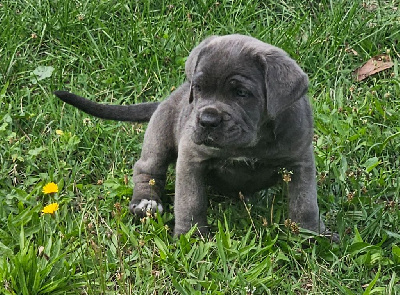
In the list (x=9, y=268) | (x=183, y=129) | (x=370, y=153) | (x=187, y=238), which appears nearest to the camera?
(x=9, y=268)

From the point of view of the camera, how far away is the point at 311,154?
16.6ft

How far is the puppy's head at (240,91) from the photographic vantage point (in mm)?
4582

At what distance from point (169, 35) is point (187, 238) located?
2.64 m

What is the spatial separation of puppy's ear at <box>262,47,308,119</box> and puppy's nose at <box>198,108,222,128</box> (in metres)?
0.30

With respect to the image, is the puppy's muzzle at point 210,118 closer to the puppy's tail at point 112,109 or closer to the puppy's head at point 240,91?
the puppy's head at point 240,91

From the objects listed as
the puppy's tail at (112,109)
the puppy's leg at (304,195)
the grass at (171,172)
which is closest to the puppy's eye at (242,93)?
the puppy's leg at (304,195)

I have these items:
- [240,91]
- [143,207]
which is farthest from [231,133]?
[143,207]

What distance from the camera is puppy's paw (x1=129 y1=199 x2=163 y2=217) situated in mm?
5312

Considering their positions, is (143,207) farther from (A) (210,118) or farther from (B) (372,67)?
(B) (372,67)

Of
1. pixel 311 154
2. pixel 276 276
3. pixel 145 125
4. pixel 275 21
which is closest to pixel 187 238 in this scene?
pixel 276 276

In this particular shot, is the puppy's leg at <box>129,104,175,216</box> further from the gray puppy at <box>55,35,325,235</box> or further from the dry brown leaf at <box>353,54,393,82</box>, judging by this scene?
the dry brown leaf at <box>353,54,393,82</box>

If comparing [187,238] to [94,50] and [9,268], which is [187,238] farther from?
[94,50]

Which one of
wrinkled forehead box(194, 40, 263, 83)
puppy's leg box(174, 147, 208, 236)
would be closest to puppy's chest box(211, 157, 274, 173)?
puppy's leg box(174, 147, 208, 236)

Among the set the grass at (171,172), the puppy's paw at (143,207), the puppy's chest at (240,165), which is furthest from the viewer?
the puppy's paw at (143,207)
